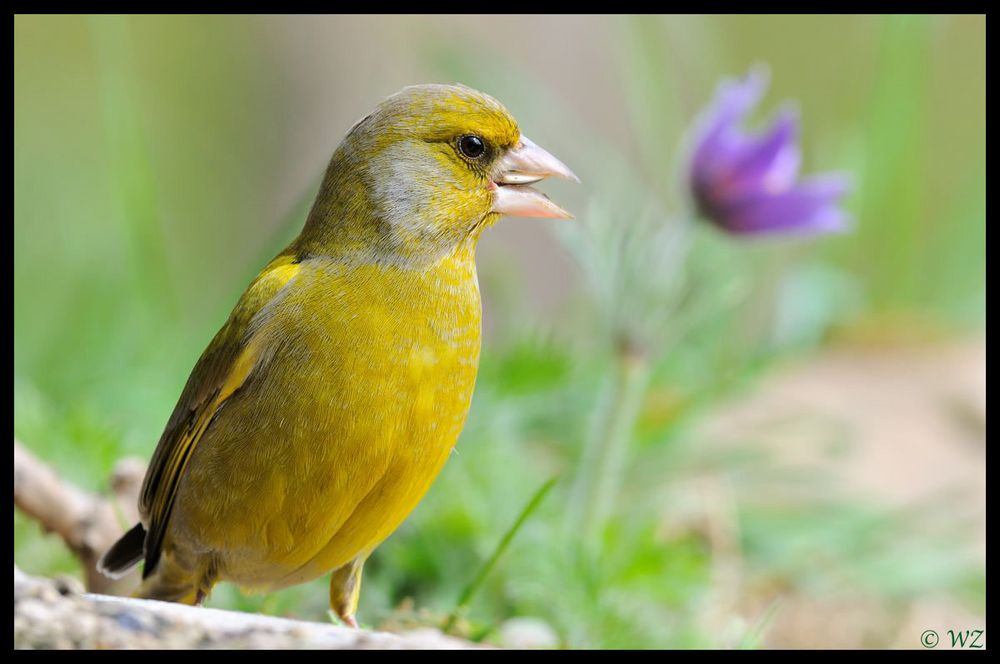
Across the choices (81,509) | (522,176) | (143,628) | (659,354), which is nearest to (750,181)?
(659,354)

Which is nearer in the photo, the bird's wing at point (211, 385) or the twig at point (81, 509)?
the bird's wing at point (211, 385)

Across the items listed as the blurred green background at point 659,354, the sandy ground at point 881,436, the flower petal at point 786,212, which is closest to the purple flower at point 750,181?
the flower petal at point 786,212

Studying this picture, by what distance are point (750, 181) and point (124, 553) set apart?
1523 millimetres

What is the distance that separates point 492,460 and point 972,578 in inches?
52.1

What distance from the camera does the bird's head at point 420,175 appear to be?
5.45 feet

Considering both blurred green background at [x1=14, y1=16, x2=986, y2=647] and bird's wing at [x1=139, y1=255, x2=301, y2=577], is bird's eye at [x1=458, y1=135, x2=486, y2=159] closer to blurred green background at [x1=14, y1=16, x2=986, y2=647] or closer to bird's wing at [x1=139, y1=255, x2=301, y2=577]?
bird's wing at [x1=139, y1=255, x2=301, y2=577]

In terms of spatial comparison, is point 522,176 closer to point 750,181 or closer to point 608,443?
point 750,181

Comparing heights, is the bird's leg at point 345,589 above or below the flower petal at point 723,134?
below

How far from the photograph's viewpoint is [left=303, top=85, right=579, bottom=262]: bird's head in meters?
1.66

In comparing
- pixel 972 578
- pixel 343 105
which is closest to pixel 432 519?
pixel 972 578

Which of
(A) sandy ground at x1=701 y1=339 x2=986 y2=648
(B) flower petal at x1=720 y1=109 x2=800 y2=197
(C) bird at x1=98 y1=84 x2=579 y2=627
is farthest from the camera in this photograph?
(A) sandy ground at x1=701 y1=339 x2=986 y2=648

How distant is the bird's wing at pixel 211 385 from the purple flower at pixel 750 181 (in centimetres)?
124

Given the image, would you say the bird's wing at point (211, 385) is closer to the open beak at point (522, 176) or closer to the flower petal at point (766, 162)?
the open beak at point (522, 176)

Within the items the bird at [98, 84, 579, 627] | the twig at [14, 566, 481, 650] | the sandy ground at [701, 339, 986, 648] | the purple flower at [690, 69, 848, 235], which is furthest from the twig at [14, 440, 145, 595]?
the sandy ground at [701, 339, 986, 648]
